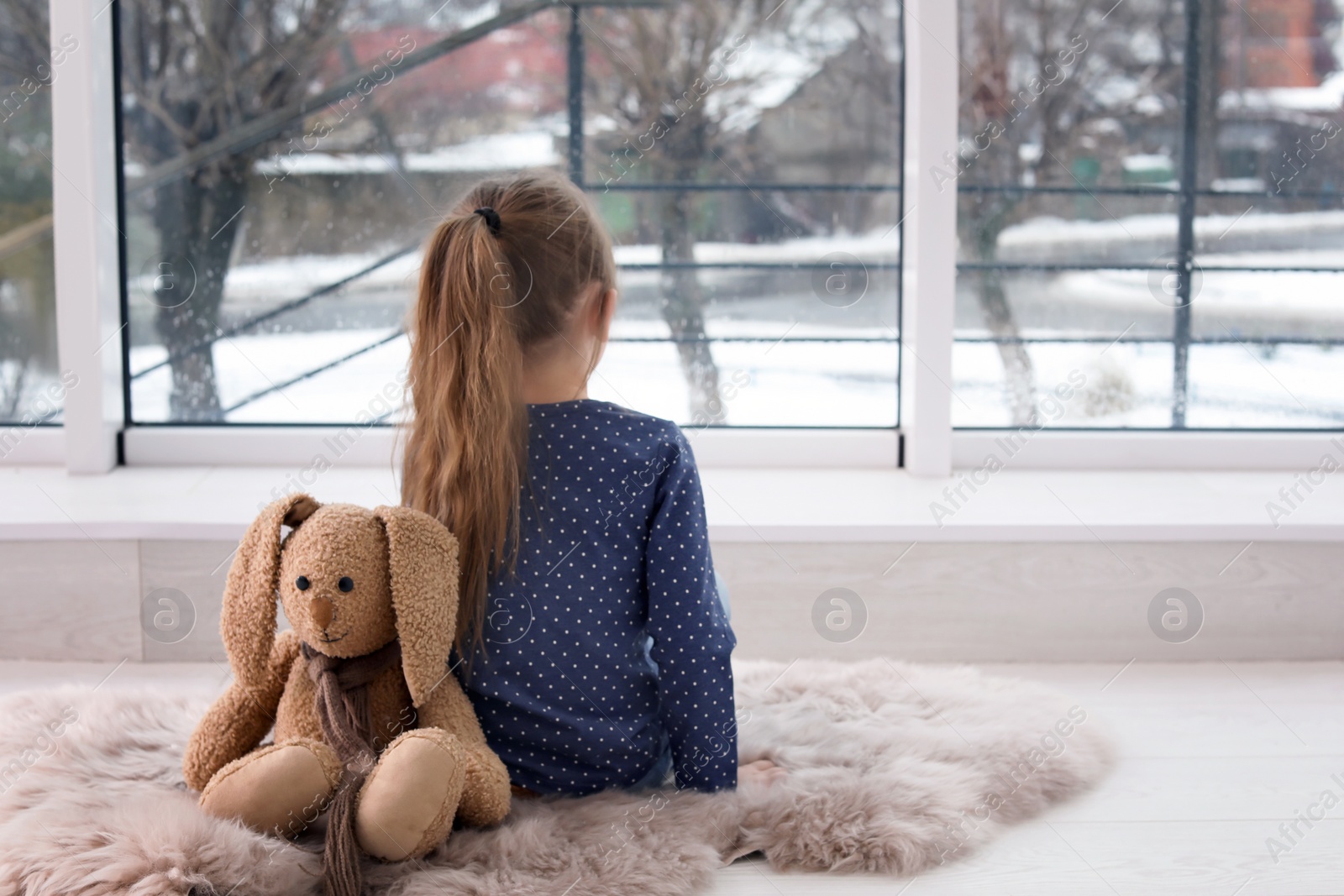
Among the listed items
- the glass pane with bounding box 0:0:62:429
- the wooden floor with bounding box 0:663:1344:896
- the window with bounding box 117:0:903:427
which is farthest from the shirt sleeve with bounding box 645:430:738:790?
the glass pane with bounding box 0:0:62:429

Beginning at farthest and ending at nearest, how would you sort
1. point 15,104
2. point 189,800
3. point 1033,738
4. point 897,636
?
point 15,104
point 897,636
point 1033,738
point 189,800

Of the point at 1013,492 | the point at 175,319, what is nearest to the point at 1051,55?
the point at 1013,492

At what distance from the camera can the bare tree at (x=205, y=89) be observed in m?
2.25

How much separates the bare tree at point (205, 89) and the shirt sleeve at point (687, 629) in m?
1.41

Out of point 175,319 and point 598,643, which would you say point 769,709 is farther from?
point 175,319

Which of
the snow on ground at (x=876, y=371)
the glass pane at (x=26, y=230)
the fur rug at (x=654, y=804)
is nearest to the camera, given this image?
the fur rug at (x=654, y=804)

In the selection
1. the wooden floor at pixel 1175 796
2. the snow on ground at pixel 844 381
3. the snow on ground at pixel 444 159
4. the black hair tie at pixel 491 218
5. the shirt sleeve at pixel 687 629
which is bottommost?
the wooden floor at pixel 1175 796

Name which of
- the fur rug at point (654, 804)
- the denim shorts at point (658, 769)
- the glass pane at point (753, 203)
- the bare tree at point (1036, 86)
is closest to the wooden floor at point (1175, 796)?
the fur rug at point (654, 804)

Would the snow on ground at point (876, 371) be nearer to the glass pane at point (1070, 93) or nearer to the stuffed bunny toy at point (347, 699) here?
the glass pane at point (1070, 93)

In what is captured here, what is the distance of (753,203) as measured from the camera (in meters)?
2.33

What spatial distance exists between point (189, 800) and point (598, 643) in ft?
1.39

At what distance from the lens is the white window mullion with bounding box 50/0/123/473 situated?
2.09 meters

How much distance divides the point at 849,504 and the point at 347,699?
1049mm

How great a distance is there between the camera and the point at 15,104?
2260 mm
